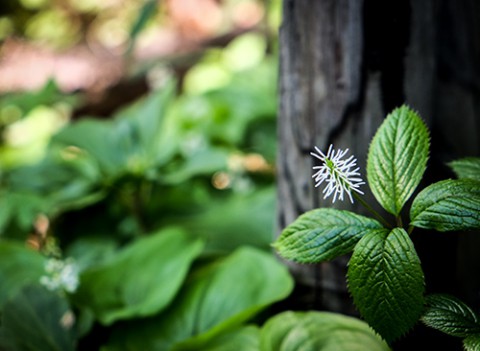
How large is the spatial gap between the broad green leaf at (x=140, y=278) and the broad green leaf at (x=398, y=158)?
640mm

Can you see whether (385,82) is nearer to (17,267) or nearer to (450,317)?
(450,317)

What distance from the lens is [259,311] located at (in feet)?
3.95

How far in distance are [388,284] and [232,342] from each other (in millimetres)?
499

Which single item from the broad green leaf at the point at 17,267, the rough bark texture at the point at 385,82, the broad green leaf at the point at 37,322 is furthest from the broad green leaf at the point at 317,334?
the broad green leaf at the point at 17,267

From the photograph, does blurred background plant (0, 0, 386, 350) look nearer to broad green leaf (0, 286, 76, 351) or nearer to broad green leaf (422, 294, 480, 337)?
broad green leaf (0, 286, 76, 351)

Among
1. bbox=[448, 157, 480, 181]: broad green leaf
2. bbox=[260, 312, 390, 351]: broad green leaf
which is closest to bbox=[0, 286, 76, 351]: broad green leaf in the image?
bbox=[260, 312, 390, 351]: broad green leaf

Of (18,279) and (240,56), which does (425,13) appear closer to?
(18,279)

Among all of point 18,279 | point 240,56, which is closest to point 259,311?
point 18,279

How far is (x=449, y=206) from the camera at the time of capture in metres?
0.74

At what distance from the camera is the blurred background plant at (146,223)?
123 centimetres

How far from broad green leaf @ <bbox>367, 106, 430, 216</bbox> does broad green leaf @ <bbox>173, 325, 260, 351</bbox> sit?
47 centimetres

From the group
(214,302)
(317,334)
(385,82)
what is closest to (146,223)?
(214,302)

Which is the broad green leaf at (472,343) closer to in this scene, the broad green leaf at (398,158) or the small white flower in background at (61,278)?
the broad green leaf at (398,158)

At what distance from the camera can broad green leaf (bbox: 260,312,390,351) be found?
38.5 inches
